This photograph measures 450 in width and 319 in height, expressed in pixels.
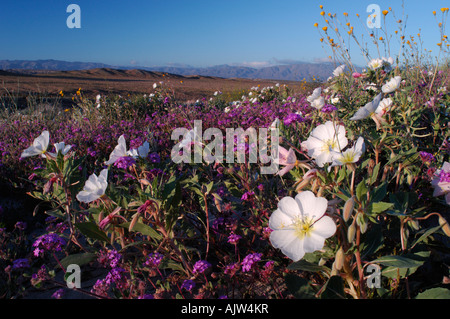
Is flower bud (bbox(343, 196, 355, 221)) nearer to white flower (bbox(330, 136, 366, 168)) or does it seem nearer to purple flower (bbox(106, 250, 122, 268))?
white flower (bbox(330, 136, 366, 168))

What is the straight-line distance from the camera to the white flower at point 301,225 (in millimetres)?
1031

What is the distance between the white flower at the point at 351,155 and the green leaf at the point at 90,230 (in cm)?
122

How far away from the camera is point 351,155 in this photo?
3.97 ft

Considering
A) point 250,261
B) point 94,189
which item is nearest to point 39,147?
point 94,189

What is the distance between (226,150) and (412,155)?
1.16 metres

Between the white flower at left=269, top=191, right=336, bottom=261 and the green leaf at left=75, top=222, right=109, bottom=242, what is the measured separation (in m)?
0.96

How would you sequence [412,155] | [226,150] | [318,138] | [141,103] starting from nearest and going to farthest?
1. [318,138]
2. [412,155]
3. [226,150]
4. [141,103]

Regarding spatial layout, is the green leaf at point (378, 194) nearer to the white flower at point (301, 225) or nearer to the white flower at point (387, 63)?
the white flower at point (301, 225)

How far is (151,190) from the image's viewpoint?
153cm

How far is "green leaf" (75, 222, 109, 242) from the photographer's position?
151 centimetres

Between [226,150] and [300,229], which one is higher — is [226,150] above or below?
above

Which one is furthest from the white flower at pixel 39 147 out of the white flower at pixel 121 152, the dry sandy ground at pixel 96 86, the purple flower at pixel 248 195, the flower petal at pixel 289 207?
the dry sandy ground at pixel 96 86

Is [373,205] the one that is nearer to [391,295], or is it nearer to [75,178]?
[391,295]
